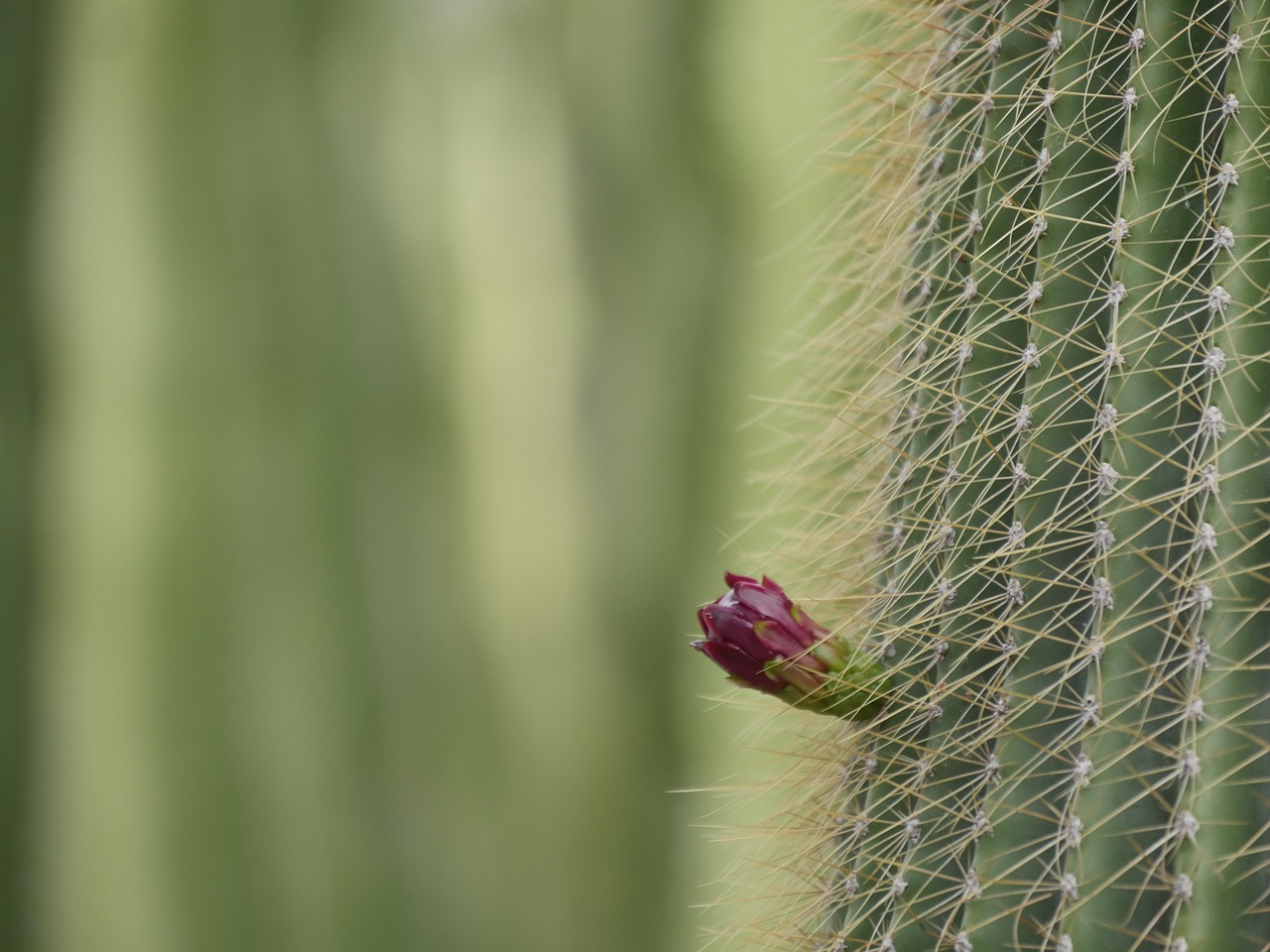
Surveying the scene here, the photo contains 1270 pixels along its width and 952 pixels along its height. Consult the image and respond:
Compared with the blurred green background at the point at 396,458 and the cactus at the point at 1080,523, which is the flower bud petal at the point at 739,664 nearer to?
the cactus at the point at 1080,523

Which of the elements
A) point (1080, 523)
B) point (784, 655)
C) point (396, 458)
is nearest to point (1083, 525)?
point (1080, 523)

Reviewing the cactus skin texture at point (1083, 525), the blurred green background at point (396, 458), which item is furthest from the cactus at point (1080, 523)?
the blurred green background at point (396, 458)

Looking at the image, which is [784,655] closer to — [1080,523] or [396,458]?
[1080,523]

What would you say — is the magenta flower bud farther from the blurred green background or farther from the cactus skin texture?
the blurred green background

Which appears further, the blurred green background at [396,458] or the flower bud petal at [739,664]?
the blurred green background at [396,458]

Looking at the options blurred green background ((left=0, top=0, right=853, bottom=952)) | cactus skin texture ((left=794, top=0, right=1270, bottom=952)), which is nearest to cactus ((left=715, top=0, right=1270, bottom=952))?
cactus skin texture ((left=794, top=0, right=1270, bottom=952))

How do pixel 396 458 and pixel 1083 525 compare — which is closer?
pixel 1083 525

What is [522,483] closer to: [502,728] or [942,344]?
[502,728]

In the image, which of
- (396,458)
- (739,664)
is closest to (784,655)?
(739,664)
